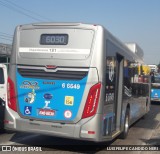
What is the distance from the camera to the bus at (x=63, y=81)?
8266 millimetres

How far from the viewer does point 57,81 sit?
8547 millimetres

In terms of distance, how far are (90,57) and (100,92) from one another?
82 cm

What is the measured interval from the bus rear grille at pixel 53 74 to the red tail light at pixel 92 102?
1.32 ft

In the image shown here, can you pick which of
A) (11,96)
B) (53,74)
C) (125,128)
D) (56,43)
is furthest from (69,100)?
(125,128)

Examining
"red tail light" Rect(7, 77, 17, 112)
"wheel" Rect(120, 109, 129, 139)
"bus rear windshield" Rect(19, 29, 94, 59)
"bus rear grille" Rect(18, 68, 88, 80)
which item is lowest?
"wheel" Rect(120, 109, 129, 139)

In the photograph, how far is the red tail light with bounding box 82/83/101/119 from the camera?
8.23 meters

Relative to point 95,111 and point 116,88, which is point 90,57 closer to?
point 95,111

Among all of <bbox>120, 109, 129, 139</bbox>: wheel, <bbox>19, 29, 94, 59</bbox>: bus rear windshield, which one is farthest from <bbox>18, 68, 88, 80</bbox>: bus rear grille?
<bbox>120, 109, 129, 139</bbox>: wheel

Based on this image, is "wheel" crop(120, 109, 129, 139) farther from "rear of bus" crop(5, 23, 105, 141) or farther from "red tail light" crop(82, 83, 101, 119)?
"red tail light" crop(82, 83, 101, 119)

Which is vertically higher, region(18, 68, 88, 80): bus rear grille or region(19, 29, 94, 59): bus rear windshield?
region(19, 29, 94, 59): bus rear windshield

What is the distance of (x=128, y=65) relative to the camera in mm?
11477

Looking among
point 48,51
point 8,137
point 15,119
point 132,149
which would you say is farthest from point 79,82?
point 8,137

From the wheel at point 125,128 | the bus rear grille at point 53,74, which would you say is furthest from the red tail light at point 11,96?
the wheel at point 125,128

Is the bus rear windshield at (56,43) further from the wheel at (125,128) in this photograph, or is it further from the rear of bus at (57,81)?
the wheel at (125,128)
